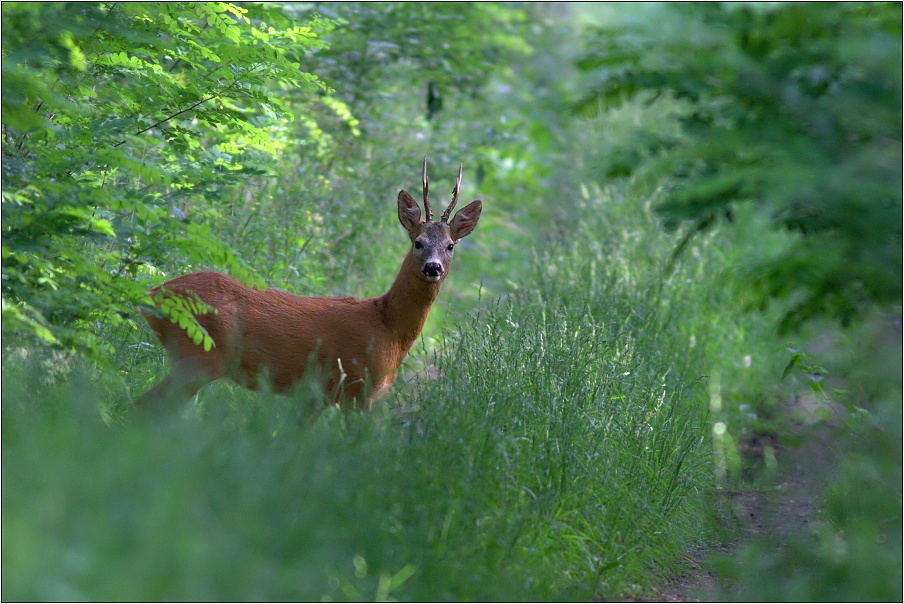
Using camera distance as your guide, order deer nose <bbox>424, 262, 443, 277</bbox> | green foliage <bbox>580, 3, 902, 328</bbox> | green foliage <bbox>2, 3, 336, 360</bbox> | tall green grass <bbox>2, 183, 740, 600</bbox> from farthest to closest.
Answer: deer nose <bbox>424, 262, 443, 277</bbox> → green foliage <bbox>2, 3, 336, 360</bbox> → green foliage <bbox>580, 3, 902, 328</bbox> → tall green grass <bbox>2, 183, 740, 600</bbox>

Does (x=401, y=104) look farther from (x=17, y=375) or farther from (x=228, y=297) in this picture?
(x=17, y=375)

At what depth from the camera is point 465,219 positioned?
629 cm

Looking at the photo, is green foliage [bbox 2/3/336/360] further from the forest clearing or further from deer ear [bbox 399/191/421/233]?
deer ear [bbox 399/191/421/233]

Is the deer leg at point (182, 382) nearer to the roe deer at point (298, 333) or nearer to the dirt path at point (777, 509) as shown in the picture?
the roe deer at point (298, 333)

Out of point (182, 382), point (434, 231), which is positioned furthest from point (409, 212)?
point (182, 382)

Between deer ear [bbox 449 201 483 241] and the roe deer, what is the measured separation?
37cm

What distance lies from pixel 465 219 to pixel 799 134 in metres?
3.47

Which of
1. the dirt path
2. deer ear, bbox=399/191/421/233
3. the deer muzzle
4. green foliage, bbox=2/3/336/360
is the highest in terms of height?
green foliage, bbox=2/3/336/360

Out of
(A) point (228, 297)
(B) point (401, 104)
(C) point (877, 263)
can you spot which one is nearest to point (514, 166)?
(B) point (401, 104)

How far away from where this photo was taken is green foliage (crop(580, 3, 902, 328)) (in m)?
2.82

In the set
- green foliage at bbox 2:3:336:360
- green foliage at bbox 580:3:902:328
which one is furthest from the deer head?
green foliage at bbox 580:3:902:328

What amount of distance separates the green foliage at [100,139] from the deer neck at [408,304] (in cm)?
115

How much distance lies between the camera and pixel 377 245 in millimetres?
8719

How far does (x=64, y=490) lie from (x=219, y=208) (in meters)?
4.45
